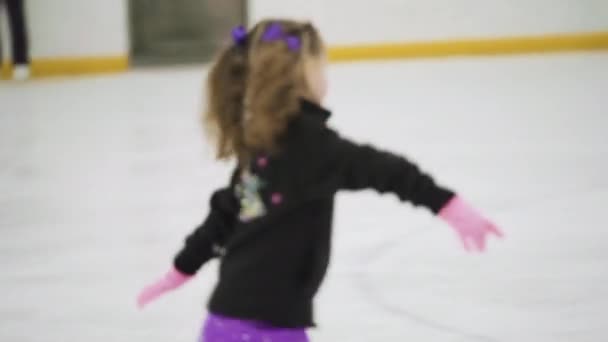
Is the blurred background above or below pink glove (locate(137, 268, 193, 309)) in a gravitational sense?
below

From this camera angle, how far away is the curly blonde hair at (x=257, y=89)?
154cm

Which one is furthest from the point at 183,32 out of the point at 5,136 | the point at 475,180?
the point at 475,180

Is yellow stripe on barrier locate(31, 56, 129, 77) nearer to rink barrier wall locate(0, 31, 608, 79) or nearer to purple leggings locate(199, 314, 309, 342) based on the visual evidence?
rink barrier wall locate(0, 31, 608, 79)

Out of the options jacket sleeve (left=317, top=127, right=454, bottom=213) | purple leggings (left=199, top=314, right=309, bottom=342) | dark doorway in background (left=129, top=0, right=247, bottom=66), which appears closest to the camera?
jacket sleeve (left=317, top=127, right=454, bottom=213)

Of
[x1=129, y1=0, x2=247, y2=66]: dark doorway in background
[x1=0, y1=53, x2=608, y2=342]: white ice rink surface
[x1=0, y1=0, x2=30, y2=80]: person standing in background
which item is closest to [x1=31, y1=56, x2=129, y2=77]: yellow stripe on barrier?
[x1=129, y1=0, x2=247, y2=66]: dark doorway in background

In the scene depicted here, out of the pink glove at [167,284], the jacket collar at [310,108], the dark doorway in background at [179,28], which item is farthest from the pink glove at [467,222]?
the dark doorway in background at [179,28]

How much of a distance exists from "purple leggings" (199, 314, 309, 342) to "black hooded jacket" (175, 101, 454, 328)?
13 millimetres

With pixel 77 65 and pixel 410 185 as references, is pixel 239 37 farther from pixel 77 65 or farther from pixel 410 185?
pixel 77 65

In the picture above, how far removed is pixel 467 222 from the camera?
1.49 m

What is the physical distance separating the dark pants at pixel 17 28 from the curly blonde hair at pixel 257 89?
7.34 meters

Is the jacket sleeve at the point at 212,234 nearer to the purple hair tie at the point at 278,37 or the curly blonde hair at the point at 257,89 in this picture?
the curly blonde hair at the point at 257,89

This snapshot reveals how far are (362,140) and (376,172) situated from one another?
393 cm

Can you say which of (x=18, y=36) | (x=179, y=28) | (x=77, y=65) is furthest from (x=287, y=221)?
(x=179, y=28)

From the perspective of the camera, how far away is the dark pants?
28.1ft
